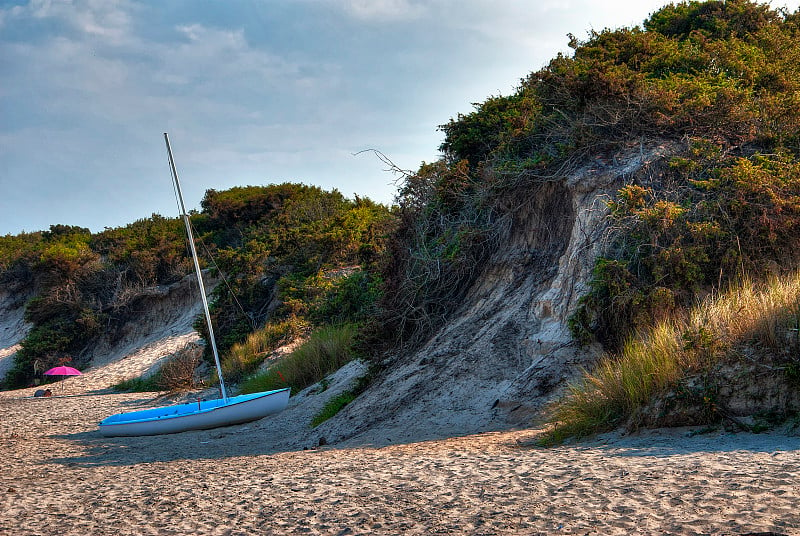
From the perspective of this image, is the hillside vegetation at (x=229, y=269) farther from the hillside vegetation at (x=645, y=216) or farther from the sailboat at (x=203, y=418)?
the sailboat at (x=203, y=418)

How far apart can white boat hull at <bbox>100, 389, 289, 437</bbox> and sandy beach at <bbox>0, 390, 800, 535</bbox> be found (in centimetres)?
538

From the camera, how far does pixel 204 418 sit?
14312 mm

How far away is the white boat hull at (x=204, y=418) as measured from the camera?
14.2 m

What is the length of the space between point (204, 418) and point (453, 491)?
10.1 m

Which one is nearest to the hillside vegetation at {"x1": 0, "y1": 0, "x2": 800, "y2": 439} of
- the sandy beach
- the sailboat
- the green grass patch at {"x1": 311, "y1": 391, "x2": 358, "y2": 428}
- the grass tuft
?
the grass tuft

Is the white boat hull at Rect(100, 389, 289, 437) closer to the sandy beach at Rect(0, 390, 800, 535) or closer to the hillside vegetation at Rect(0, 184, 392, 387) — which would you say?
the hillside vegetation at Rect(0, 184, 392, 387)

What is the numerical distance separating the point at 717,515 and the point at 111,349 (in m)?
31.2

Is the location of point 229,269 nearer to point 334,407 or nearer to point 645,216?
point 334,407

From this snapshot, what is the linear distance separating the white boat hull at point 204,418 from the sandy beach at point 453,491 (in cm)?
538

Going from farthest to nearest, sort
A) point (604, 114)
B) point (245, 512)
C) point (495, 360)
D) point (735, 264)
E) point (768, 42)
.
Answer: point (768, 42)
point (604, 114)
point (495, 360)
point (735, 264)
point (245, 512)

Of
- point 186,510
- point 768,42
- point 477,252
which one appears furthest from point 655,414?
point 768,42

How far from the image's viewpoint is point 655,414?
6.71 metres

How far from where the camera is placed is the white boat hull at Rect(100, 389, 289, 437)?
14.2 metres

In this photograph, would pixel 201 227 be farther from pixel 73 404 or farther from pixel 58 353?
pixel 73 404
